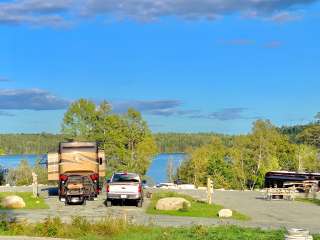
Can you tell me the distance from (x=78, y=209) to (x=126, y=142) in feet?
200

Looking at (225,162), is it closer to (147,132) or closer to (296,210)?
(147,132)

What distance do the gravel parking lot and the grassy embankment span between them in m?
3.63

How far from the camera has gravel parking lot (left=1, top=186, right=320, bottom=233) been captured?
2658cm

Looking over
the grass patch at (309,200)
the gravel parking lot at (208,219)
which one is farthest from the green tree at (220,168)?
the gravel parking lot at (208,219)

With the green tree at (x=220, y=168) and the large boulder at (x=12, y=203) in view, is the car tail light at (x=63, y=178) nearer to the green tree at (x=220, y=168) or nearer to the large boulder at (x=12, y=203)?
the large boulder at (x=12, y=203)

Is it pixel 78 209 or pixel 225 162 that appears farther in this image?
pixel 225 162

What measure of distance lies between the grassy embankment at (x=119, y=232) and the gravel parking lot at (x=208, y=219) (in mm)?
3628

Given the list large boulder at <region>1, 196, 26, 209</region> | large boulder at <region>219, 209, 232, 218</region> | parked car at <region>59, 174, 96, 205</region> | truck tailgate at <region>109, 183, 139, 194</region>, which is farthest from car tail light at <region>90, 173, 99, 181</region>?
large boulder at <region>219, 209, 232, 218</region>

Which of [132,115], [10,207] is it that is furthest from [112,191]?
[132,115]

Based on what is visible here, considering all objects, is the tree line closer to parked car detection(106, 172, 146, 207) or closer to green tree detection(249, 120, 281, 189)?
green tree detection(249, 120, 281, 189)

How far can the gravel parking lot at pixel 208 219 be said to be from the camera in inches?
1046

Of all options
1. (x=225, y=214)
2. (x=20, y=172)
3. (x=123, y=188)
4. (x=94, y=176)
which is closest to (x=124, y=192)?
(x=123, y=188)

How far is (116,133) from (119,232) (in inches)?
2866

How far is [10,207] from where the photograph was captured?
33.5 meters
